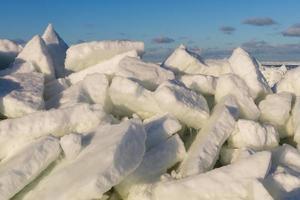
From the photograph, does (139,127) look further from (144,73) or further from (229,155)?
(144,73)

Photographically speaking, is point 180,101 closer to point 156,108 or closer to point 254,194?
point 156,108

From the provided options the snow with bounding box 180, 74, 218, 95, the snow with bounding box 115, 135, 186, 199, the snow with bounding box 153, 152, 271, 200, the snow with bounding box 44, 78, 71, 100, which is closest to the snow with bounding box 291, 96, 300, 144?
the snow with bounding box 180, 74, 218, 95

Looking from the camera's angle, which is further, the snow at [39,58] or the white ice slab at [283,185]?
the snow at [39,58]

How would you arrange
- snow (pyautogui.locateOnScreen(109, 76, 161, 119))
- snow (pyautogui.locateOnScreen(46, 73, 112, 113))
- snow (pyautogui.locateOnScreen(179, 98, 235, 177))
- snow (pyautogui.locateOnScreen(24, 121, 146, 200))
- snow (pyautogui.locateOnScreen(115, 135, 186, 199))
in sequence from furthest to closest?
snow (pyautogui.locateOnScreen(46, 73, 112, 113)) < snow (pyautogui.locateOnScreen(109, 76, 161, 119)) < snow (pyautogui.locateOnScreen(179, 98, 235, 177)) < snow (pyautogui.locateOnScreen(115, 135, 186, 199)) < snow (pyautogui.locateOnScreen(24, 121, 146, 200))

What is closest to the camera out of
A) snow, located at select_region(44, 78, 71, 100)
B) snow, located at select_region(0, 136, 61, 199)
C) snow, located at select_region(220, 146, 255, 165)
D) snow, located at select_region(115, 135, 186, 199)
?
snow, located at select_region(0, 136, 61, 199)

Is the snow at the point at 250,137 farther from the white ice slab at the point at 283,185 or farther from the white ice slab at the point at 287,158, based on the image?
the white ice slab at the point at 283,185

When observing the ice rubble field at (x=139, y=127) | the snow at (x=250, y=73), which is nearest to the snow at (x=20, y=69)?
the ice rubble field at (x=139, y=127)

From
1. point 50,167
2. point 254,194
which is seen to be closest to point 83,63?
point 50,167

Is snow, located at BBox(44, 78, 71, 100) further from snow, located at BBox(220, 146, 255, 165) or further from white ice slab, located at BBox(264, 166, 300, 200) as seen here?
white ice slab, located at BBox(264, 166, 300, 200)
